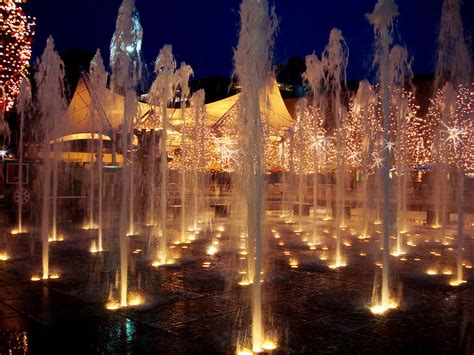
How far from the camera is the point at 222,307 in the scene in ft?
18.4

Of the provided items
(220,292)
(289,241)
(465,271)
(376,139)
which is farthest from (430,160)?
(220,292)

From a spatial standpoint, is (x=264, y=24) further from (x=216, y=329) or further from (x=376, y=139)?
(x=376, y=139)

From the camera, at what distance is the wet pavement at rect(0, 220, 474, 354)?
4.41m

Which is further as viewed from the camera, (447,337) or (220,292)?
(220,292)

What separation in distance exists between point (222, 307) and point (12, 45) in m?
16.4

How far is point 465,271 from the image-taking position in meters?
7.86

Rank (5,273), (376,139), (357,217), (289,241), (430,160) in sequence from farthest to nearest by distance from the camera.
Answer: (376,139)
(430,160)
(357,217)
(289,241)
(5,273)

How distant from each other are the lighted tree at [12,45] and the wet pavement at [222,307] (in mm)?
11398

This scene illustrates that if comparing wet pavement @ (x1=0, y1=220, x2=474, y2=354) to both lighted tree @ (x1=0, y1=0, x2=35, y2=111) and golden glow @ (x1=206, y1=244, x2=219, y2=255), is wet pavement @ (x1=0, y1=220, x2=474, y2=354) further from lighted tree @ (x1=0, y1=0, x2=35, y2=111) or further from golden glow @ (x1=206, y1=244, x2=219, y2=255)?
lighted tree @ (x1=0, y1=0, x2=35, y2=111)

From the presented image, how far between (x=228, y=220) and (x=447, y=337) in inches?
486

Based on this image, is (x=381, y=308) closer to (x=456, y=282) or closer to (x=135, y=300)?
(x=456, y=282)

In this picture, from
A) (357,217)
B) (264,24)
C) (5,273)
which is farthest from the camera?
(357,217)

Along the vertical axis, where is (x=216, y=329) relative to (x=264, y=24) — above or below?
below

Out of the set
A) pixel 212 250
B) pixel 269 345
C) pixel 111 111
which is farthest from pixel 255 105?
pixel 111 111
